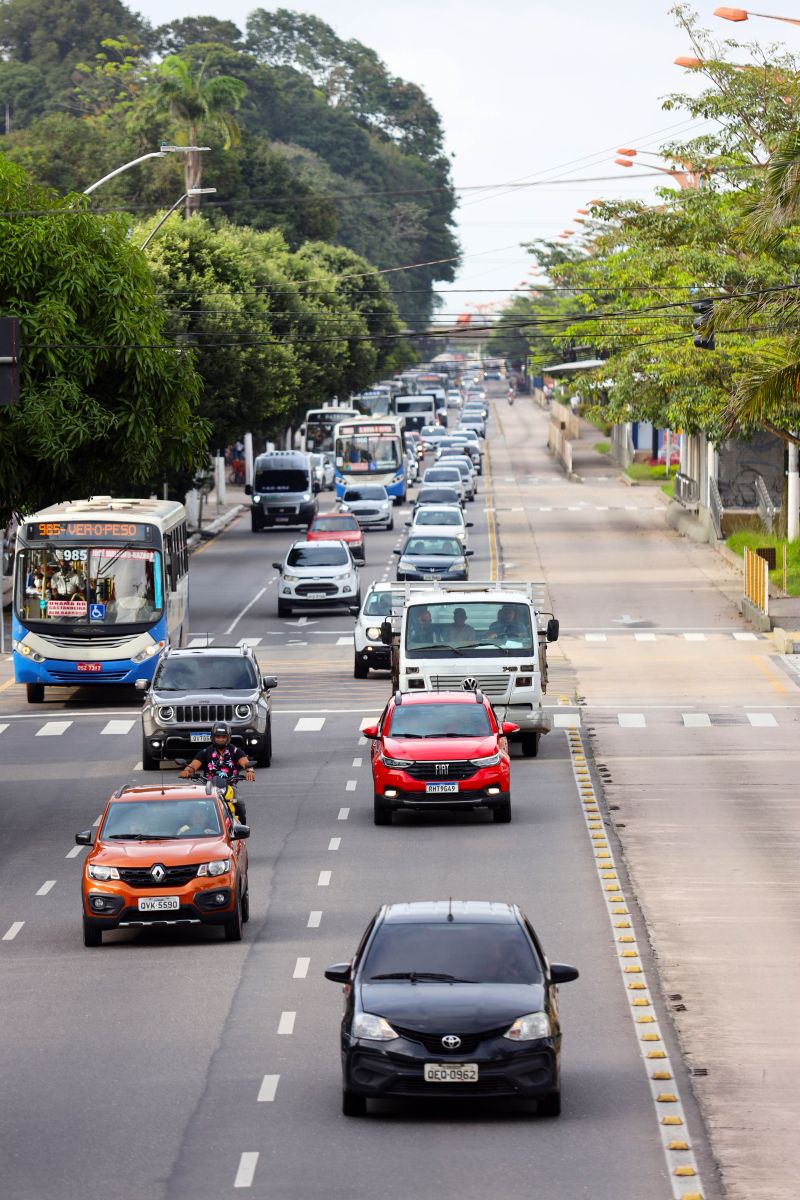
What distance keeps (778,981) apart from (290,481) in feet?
205

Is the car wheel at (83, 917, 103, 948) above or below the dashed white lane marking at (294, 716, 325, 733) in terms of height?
above

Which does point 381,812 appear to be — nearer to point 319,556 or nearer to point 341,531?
point 319,556

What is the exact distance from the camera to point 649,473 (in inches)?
3994

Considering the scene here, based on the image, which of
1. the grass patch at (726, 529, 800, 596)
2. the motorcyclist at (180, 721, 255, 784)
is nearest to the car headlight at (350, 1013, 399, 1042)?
the motorcyclist at (180, 721, 255, 784)

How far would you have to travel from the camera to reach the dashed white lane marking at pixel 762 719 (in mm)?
35875

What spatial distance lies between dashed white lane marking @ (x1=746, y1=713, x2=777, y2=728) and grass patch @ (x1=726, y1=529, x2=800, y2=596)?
16.3 metres

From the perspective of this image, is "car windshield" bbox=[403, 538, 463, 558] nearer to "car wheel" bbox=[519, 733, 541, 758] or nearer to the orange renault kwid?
"car wheel" bbox=[519, 733, 541, 758]

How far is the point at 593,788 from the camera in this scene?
2989cm

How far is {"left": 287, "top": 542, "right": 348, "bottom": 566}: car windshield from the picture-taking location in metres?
54.1

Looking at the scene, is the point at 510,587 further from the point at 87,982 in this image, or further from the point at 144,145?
the point at 144,145

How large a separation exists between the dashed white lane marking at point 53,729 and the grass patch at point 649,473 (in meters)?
63.0

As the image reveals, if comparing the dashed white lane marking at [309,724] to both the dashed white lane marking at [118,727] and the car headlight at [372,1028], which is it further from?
the car headlight at [372,1028]

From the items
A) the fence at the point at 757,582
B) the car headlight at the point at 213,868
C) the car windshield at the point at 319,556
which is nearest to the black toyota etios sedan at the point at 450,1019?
the car headlight at the point at 213,868

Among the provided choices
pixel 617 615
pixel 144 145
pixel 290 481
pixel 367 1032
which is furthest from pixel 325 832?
pixel 144 145
